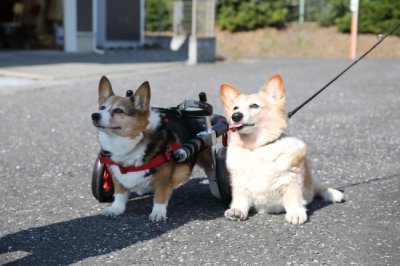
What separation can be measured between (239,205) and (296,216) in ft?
1.30

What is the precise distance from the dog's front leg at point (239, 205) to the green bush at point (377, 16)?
75.4 ft

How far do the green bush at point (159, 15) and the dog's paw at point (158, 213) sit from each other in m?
24.7

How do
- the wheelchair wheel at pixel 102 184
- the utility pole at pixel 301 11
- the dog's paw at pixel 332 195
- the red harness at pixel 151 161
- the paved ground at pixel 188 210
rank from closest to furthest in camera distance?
1. the paved ground at pixel 188 210
2. the red harness at pixel 151 161
3. the wheelchair wheel at pixel 102 184
4. the dog's paw at pixel 332 195
5. the utility pole at pixel 301 11

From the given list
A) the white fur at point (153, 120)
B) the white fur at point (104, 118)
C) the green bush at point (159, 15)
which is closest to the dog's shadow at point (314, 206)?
the white fur at point (153, 120)

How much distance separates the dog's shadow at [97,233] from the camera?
129 inches

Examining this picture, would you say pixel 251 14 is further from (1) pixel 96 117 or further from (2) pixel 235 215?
(1) pixel 96 117

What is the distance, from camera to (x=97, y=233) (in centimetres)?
362

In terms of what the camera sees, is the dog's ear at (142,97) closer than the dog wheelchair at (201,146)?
Yes

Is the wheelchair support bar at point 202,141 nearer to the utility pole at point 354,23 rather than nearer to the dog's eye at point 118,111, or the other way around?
the dog's eye at point 118,111

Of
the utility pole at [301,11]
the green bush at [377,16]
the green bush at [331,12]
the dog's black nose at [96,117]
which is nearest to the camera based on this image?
the dog's black nose at [96,117]

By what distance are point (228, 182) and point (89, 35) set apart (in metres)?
15.7

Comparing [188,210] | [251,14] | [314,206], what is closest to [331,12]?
[251,14]

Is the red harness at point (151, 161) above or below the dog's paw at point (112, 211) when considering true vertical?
above

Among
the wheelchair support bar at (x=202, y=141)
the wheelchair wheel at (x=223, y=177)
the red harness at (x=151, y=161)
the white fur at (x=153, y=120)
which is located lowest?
the wheelchair wheel at (x=223, y=177)
